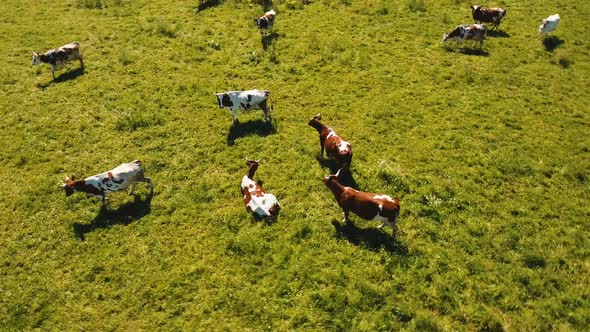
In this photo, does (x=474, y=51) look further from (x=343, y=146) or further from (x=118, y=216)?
(x=118, y=216)

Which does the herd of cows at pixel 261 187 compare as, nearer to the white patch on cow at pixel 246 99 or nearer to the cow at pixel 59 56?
the white patch on cow at pixel 246 99

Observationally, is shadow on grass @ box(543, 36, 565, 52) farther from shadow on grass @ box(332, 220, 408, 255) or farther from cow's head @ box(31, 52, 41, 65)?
cow's head @ box(31, 52, 41, 65)

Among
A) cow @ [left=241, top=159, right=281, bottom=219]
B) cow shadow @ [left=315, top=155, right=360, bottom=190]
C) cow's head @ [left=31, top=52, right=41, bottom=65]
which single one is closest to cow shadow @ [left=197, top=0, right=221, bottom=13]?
cow's head @ [left=31, top=52, right=41, bottom=65]

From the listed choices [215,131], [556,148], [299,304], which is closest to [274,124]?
[215,131]

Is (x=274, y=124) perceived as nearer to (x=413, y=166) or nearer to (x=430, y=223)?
(x=413, y=166)

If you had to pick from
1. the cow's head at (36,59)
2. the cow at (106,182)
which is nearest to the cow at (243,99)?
the cow at (106,182)
